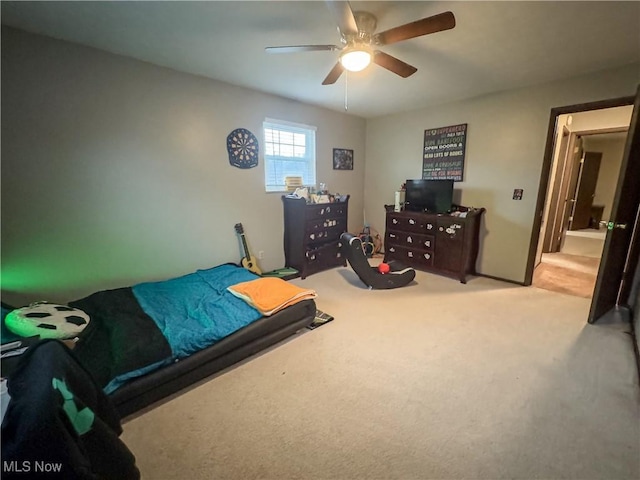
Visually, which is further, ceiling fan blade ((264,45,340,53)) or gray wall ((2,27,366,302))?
gray wall ((2,27,366,302))

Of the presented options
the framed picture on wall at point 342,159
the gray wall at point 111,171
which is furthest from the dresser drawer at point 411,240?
the gray wall at point 111,171

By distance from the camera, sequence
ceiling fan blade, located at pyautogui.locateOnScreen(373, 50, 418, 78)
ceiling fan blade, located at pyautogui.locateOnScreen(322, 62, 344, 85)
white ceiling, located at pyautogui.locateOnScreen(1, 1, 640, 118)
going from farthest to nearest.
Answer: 1. ceiling fan blade, located at pyautogui.locateOnScreen(322, 62, 344, 85)
2. ceiling fan blade, located at pyautogui.locateOnScreen(373, 50, 418, 78)
3. white ceiling, located at pyautogui.locateOnScreen(1, 1, 640, 118)

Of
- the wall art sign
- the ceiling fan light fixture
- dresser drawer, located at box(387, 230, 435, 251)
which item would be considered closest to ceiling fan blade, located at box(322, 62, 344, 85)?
the ceiling fan light fixture

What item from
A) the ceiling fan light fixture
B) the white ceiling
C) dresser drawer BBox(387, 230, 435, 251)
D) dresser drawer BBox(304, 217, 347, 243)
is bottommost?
dresser drawer BBox(387, 230, 435, 251)

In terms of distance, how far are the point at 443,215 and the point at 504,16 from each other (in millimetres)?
2237

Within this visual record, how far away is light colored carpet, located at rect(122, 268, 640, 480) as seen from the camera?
136 centimetres

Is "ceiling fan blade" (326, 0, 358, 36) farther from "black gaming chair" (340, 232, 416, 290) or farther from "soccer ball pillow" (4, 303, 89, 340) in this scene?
"soccer ball pillow" (4, 303, 89, 340)

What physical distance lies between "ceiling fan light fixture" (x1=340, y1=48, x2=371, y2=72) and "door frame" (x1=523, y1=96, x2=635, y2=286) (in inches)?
102

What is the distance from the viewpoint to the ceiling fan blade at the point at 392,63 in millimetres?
2016

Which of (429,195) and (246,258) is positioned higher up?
(429,195)

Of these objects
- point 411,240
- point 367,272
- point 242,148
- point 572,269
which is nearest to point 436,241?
point 411,240

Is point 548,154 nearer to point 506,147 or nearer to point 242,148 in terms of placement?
point 506,147

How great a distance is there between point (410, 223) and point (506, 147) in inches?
58.4

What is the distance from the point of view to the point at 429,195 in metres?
3.94
